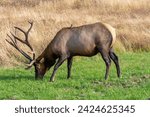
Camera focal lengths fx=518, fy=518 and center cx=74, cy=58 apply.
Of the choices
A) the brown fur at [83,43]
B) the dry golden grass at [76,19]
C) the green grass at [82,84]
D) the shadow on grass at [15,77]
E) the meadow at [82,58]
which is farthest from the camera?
the dry golden grass at [76,19]

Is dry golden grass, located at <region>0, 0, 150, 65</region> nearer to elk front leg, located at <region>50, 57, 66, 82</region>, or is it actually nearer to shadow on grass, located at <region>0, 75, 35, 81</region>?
shadow on grass, located at <region>0, 75, 35, 81</region>

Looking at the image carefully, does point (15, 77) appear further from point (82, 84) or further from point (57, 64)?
Result: point (82, 84)

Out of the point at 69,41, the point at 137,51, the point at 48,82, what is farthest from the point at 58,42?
the point at 137,51

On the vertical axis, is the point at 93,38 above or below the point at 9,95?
above

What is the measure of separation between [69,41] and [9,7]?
10.3 metres

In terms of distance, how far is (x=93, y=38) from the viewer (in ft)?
38.1

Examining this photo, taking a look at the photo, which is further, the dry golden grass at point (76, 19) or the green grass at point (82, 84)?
the dry golden grass at point (76, 19)

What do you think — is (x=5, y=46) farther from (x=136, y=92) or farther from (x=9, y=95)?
(x=136, y=92)

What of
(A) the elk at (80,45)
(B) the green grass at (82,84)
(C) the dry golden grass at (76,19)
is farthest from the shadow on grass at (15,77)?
(C) the dry golden grass at (76,19)

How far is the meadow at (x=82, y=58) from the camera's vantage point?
10.5 metres

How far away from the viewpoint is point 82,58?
14.9 m

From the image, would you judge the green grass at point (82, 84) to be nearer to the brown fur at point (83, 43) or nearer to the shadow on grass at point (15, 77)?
the shadow on grass at point (15, 77)

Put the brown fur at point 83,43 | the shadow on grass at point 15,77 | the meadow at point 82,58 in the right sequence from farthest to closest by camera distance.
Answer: the shadow on grass at point 15,77, the brown fur at point 83,43, the meadow at point 82,58

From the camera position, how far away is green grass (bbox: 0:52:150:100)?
402 inches
